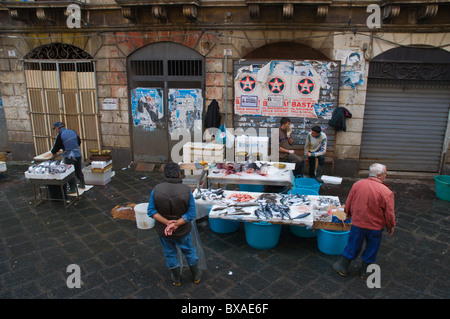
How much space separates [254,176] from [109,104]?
586 cm

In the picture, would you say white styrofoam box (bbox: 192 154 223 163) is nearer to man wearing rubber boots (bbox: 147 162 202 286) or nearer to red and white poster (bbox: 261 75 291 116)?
red and white poster (bbox: 261 75 291 116)

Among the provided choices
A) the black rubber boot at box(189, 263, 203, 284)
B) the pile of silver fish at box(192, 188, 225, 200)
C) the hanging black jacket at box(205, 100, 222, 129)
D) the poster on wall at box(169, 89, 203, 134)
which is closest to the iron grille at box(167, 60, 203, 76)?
the poster on wall at box(169, 89, 203, 134)

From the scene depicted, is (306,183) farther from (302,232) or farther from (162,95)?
(162,95)

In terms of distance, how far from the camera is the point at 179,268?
4.76 metres

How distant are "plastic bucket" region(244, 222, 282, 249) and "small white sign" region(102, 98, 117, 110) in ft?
21.6

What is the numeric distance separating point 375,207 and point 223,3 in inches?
273

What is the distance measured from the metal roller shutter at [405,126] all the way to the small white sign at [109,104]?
24.5 feet

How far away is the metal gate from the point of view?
10297 millimetres

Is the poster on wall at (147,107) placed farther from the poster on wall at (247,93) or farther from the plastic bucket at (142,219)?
the plastic bucket at (142,219)

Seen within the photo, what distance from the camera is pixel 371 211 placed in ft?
14.7

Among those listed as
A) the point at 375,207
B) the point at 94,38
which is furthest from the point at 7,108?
the point at 375,207

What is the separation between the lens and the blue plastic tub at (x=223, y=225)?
619cm

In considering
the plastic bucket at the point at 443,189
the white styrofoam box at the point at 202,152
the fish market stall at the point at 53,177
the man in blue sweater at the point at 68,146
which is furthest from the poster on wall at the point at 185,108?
the plastic bucket at the point at 443,189
